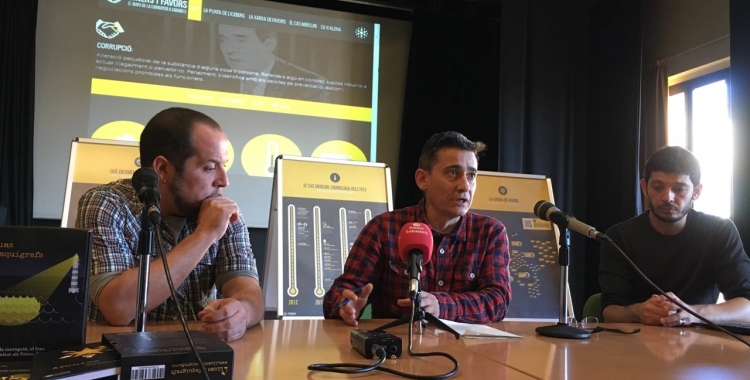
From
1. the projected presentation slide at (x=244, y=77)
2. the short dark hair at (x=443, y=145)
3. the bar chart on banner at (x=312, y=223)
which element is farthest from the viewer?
the projected presentation slide at (x=244, y=77)

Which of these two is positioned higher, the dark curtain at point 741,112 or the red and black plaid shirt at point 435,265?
the dark curtain at point 741,112

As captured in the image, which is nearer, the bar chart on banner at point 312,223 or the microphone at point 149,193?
the microphone at point 149,193

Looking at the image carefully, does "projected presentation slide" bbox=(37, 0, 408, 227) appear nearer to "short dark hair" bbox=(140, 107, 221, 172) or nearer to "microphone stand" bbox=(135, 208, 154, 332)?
"short dark hair" bbox=(140, 107, 221, 172)

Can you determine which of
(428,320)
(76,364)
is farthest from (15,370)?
(428,320)

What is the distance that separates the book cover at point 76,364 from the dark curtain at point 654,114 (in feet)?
13.7

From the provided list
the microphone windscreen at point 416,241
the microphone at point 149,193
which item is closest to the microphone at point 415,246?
the microphone windscreen at point 416,241

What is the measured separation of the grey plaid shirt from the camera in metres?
1.53

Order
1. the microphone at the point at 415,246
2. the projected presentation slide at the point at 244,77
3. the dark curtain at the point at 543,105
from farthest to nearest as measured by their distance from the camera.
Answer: the dark curtain at the point at 543,105 < the projected presentation slide at the point at 244,77 < the microphone at the point at 415,246

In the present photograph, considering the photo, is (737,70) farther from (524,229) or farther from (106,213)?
(106,213)

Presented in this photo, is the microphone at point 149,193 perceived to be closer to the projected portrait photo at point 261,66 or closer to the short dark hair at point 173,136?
the short dark hair at point 173,136

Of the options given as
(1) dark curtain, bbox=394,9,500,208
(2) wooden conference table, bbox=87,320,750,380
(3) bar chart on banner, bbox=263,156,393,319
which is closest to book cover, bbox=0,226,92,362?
(2) wooden conference table, bbox=87,320,750,380

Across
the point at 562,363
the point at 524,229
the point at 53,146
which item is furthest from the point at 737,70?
the point at 53,146

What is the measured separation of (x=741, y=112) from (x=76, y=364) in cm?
340

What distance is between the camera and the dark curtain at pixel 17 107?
3.83m
